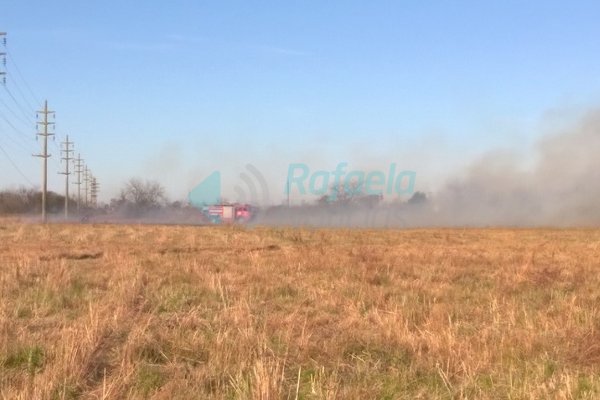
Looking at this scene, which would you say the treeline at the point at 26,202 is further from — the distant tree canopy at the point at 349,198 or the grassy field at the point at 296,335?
the grassy field at the point at 296,335

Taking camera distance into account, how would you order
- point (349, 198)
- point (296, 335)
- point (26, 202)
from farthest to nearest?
point (26, 202) → point (349, 198) → point (296, 335)

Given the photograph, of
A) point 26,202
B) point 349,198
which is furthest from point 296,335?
point 26,202

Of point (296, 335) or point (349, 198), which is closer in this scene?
point (296, 335)

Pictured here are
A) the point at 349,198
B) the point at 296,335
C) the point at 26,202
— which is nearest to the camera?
the point at 296,335

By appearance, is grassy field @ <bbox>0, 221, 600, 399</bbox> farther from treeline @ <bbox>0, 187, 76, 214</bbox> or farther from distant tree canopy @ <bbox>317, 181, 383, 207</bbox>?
treeline @ <bbox>0, 187, 76, 214</bbox>

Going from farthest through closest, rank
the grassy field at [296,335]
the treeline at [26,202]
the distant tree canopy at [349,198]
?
the treeline at [26,202], the distant tree canopy at [349,198], the grassy field at [296,335]

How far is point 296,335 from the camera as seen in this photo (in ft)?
25.3

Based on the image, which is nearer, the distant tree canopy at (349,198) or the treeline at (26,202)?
the distant tree canopy at (349,198)

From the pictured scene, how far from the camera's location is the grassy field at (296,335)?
541 cm

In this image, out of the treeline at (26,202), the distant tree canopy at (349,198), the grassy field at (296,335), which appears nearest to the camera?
the grassy field at (296,335)

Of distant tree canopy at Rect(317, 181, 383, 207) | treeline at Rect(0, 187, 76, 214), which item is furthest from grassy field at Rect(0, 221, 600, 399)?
treeline at Rect(0, 187, 76, 214)

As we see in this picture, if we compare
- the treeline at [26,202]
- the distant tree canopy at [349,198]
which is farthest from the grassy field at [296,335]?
the treeline at [26,202]

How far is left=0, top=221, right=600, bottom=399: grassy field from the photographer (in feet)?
17.7

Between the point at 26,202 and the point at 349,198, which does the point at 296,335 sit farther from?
the point at 26,202
